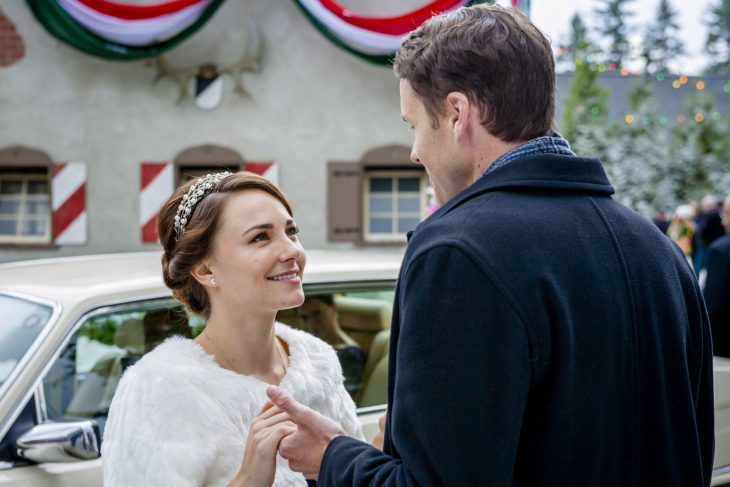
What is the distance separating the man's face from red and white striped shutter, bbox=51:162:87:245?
29.5ft

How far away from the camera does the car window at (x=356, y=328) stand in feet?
11.4

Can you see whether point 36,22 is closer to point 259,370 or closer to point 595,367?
point 259,370

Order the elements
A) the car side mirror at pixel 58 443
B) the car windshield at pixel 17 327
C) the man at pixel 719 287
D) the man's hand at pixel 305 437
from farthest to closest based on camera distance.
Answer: the man at pixel 719 287 < the car windshield at pixel 17 327 < the car side mirror at pixel 58 443 < the man's hand at pixel 305 437

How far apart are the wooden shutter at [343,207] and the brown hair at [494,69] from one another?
8.48 meters

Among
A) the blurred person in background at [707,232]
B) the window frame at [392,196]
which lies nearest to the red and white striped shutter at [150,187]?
the window frame at [392,196]

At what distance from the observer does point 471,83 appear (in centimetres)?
147

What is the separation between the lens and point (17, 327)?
2773 millimetres

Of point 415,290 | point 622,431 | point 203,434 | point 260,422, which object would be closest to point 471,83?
point 415,290

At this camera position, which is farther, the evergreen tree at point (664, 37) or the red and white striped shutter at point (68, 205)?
the evergreen tree at point (664, 37)

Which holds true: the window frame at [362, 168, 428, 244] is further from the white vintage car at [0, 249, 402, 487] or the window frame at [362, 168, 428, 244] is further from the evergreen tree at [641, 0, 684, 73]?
the evergreen tree at [641, 0, 684, 73]

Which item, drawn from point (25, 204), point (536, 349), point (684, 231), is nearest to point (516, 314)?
point (536, 349)

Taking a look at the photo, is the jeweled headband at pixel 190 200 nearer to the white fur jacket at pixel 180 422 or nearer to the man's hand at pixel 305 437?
the white fur jacket at pixel 180 422

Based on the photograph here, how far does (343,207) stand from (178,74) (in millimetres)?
2465

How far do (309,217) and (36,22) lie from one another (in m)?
3.81
